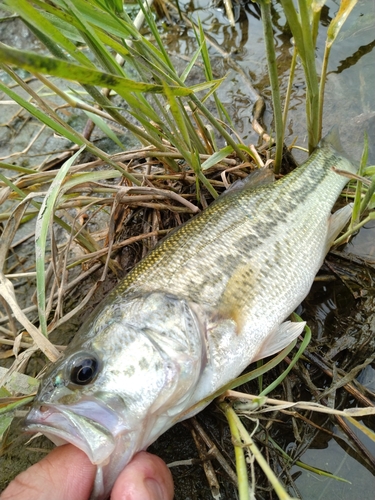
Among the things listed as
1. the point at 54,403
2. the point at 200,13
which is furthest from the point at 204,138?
the point at 200,13

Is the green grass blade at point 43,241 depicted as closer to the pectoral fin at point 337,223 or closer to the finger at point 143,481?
the finger at point 143,481

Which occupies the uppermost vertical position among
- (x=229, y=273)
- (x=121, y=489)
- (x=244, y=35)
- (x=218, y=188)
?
(x=244, y=35)

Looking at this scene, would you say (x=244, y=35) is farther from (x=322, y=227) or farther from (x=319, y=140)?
(x=322, y=227)

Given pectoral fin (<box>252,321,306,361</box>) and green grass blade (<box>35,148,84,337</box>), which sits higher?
green grass blade (<box>35,148,84,337</box>)

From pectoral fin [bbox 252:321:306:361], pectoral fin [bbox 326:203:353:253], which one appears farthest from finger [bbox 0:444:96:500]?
pectoral fin [bbox 326:203:353:253]

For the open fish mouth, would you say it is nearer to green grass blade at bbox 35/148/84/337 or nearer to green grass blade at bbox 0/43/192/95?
green grass blade at bbox 35/148/84/337

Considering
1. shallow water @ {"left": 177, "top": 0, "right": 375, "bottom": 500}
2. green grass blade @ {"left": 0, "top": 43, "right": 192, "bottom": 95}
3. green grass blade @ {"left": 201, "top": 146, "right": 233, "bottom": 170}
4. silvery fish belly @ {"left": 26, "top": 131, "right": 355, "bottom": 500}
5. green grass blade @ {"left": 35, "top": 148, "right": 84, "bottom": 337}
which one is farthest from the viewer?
shallow water @ {"left": 177, "top": 0, "right": 375, "bottom": 500}

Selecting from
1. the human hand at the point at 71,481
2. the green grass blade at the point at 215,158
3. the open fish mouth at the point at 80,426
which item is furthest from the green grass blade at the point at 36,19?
the human hand at the point at 71,481
